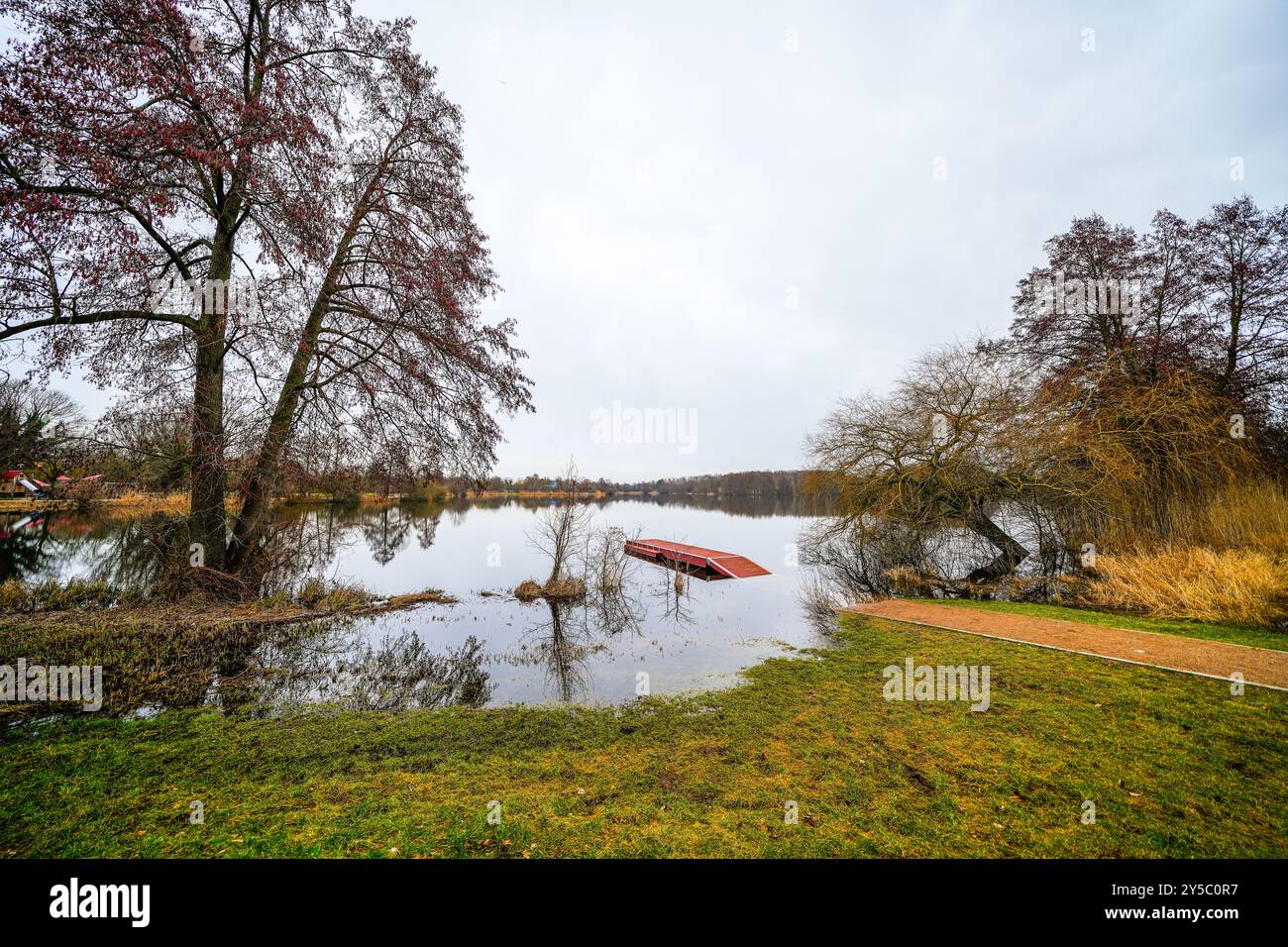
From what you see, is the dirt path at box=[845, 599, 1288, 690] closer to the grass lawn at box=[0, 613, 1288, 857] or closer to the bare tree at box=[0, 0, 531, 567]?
the grass lawn at box=[0, 613, 1288, 857]

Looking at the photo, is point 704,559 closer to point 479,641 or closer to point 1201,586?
point 479,641

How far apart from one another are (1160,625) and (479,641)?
1183cm

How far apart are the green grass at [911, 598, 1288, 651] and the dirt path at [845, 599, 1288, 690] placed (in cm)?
35

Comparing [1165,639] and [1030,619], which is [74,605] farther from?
[1165,639]

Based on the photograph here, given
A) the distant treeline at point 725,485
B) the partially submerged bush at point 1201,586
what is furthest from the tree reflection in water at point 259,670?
the distant treeline at point 725,485

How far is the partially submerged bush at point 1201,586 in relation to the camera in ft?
26.8

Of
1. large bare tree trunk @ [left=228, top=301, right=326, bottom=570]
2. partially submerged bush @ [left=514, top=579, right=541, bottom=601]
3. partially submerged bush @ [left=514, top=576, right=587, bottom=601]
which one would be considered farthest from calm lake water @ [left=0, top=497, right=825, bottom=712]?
large bare tree trunk @ [left=228, top=301, right=326, bottom=570]

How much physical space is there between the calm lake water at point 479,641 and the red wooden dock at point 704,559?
2.45 ft

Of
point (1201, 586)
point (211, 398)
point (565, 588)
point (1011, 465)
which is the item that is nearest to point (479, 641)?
point (565, 588)

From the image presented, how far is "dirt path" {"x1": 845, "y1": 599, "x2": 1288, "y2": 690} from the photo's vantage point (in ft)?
18.9

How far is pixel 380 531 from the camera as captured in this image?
27.4 m

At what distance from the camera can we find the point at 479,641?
929cm

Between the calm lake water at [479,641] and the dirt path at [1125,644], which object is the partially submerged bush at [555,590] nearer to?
the calm lake water at [479,641]
